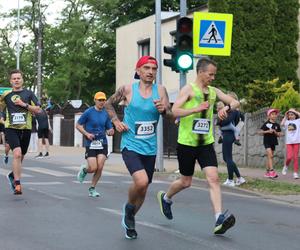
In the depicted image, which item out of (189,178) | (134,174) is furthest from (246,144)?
(134,174)

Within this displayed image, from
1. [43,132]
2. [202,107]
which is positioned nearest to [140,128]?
[202,107]

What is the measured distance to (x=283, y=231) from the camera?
781 cm

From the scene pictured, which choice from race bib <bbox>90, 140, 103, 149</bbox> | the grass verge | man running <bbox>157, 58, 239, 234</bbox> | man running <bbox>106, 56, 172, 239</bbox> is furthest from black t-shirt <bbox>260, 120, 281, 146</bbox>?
man running <bbox>106, 56, 172, 239</bbox>

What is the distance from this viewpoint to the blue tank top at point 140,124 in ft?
22.3

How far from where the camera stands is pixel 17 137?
33.8 ft

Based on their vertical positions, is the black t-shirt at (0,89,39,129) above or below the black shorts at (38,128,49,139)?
above

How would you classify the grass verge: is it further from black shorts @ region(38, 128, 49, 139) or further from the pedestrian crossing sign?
black shorts @ region(38, 128, 49, 139)

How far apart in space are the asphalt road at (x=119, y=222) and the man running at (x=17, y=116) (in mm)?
740

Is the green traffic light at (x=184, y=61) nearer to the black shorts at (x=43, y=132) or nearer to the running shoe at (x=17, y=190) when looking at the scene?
the running shoe at (x=17, y=190)

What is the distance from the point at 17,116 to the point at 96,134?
1.41 m

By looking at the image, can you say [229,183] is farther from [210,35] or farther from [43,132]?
[43,132]

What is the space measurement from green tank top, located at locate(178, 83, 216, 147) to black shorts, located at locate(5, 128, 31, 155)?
3.78m

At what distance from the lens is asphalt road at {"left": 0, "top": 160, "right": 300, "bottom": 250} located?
6.71m

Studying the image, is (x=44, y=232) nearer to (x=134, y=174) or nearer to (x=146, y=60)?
(x=134, y=174)
